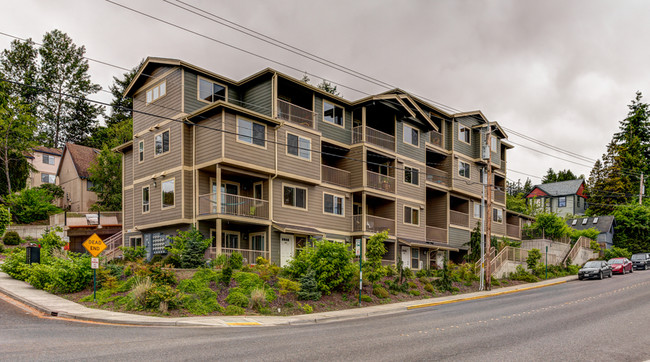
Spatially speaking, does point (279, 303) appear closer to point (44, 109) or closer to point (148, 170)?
point (148, 170)

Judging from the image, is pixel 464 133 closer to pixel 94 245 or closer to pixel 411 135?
pixel 411 135

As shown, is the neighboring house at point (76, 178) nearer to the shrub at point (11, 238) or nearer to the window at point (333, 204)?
the shrub at point (11, 238)

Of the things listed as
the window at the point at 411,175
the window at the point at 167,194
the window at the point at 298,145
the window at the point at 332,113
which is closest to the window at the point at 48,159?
the window at the point at 167,194

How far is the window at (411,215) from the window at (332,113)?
8155 mm

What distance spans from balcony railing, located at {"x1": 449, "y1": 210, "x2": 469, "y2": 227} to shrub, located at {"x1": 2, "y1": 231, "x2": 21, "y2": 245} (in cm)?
3333

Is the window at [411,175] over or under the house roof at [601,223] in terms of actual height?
over

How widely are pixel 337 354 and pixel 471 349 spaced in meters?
3.15

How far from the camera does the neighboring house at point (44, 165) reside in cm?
6500

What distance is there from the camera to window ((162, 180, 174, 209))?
29.8 meters

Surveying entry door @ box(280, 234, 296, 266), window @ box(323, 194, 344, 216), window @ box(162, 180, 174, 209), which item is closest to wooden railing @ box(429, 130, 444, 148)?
window @ box(323, 194, 344, 216)

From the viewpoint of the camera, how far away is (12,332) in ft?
46.2

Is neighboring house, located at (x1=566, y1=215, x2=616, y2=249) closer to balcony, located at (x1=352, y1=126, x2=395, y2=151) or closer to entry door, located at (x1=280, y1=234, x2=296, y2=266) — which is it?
balcony, located at (x1=352, y1=126, x2=395, y2=151)

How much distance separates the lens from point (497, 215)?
160ft

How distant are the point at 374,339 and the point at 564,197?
81089 mm
